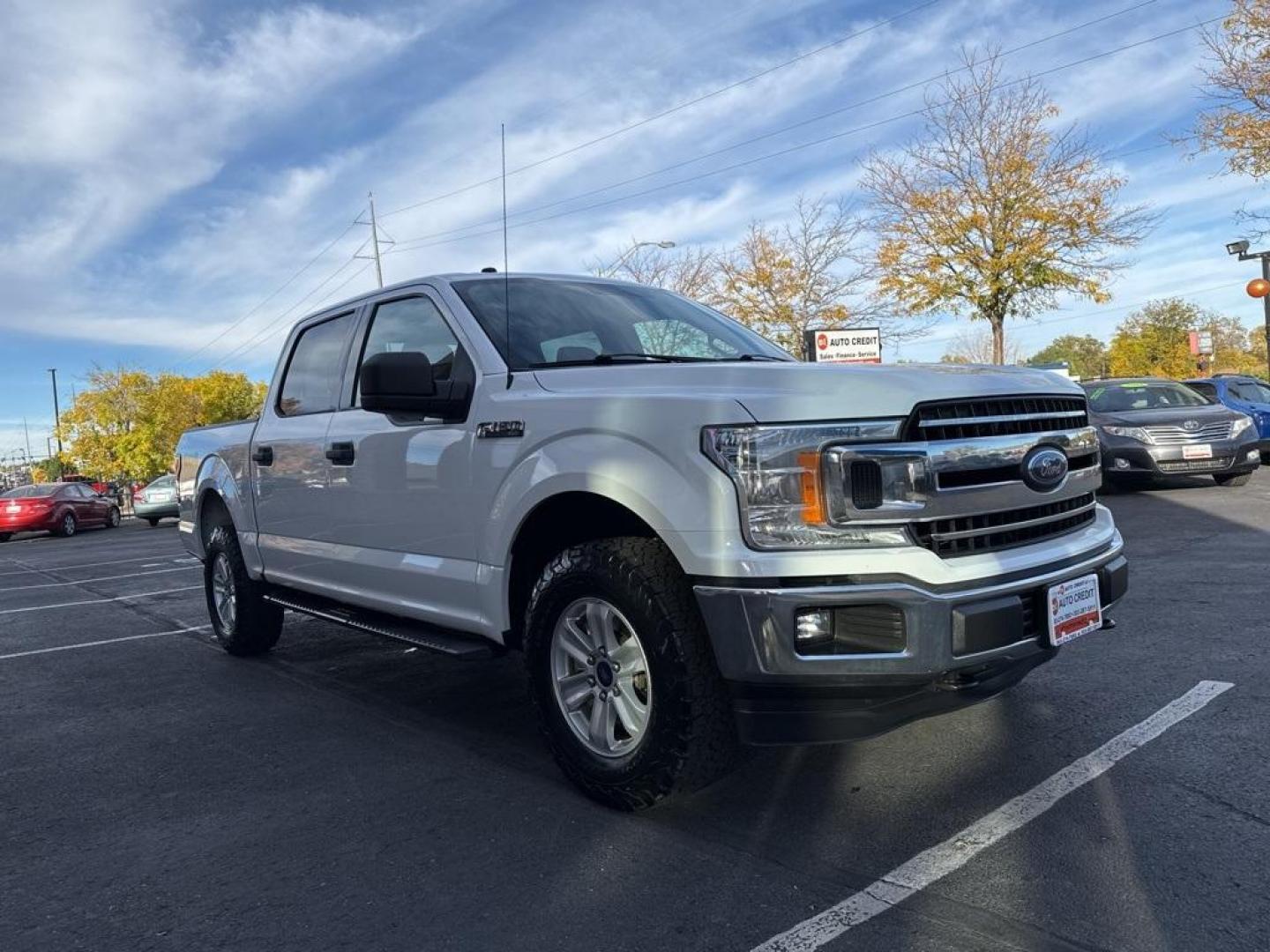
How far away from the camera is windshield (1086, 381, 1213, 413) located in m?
12.4

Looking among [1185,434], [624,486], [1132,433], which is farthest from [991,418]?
[1185,434]

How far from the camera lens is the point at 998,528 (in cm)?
300

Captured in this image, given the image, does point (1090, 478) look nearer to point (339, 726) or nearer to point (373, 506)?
point (373, 506)

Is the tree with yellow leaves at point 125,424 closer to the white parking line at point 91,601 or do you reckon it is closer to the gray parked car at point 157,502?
the gray parked car at point 157,502

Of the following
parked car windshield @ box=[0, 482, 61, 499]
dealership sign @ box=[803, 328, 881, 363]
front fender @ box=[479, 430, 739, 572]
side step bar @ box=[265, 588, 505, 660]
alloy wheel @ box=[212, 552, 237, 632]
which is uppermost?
dealership sign @ box=[803, 328, 881, 363]

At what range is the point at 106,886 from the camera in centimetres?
292

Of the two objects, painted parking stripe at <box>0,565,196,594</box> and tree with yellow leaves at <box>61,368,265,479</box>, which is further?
tree with yellow leaves at <box>61,368,265,479</box>

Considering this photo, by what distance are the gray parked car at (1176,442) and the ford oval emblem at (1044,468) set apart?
951cm

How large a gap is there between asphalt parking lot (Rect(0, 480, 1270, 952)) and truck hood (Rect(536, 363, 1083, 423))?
131cm

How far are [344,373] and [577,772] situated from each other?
2533 millimetres

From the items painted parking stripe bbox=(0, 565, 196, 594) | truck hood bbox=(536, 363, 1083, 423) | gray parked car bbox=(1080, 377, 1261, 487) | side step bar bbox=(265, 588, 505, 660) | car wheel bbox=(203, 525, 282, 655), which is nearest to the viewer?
truck hood bbox=(536, 363, 1083, 423)

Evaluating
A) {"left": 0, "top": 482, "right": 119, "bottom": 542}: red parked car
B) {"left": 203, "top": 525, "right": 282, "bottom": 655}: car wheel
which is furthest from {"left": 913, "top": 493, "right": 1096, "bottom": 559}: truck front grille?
{"left": 0, "top": 482, "right": 119, "bottom": 542}: red parked car

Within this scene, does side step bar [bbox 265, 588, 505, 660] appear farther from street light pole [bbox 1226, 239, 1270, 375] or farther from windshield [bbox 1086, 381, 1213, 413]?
street light pole [bbox 1226, 239, 1270, 375]

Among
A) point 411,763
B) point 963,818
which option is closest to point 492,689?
point 411,763
